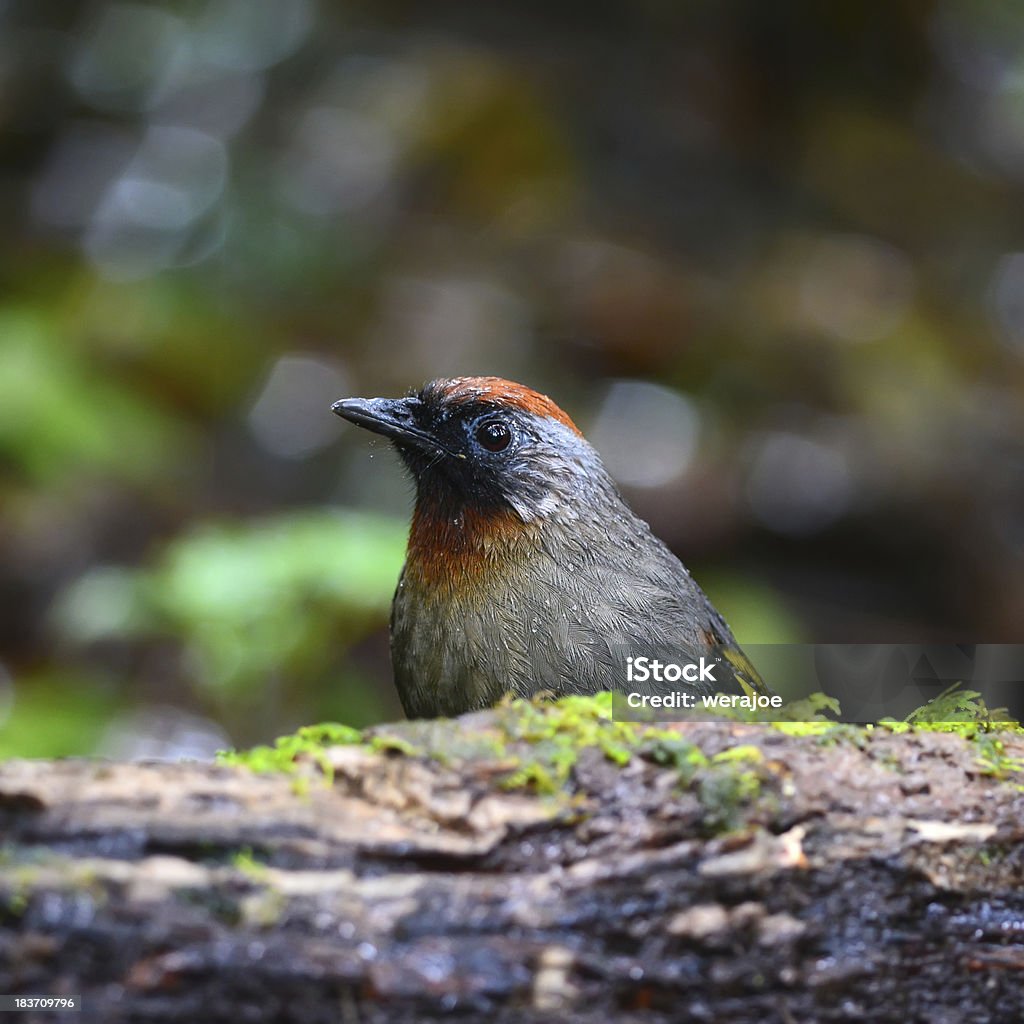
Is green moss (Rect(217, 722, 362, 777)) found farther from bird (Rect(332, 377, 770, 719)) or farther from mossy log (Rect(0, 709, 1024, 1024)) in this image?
bird (Rect(332, 377, 770, 719))

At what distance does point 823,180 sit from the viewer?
13789mm

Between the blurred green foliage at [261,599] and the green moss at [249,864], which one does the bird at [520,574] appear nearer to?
the green moss at [249,864]

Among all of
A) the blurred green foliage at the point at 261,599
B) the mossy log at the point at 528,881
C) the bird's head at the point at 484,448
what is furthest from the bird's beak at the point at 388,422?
the blurred green foliage at the point at 261,599

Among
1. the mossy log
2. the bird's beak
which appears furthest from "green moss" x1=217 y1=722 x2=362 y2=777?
the bird's beak

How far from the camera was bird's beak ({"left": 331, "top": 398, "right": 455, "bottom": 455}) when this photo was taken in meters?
4.41

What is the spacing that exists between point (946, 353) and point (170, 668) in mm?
7424

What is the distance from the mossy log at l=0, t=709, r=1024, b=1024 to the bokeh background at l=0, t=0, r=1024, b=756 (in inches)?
149

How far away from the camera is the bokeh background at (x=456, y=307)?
8055mm

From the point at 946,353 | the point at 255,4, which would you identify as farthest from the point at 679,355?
the point at 255,4

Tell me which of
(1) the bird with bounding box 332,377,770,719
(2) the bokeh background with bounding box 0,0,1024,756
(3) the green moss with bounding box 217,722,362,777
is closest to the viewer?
(3) the green moss with bounding box 217,722,362,777

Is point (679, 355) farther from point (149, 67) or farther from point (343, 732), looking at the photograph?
point (343, 732)

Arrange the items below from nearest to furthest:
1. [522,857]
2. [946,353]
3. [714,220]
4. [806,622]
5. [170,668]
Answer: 1. [522,857]
2. [170,668]
3. [806,622]
4. [946,353]
5. [714,220]

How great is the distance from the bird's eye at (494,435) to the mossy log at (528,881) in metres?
1.55

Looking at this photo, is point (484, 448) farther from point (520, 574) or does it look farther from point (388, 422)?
point (520, 574)
